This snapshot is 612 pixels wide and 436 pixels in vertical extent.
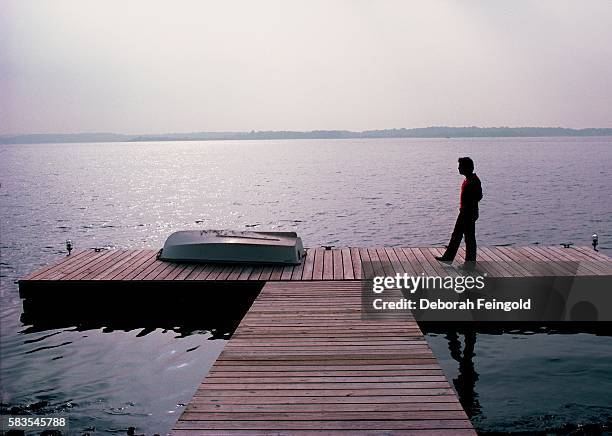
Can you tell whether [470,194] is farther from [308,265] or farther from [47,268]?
[47,268]

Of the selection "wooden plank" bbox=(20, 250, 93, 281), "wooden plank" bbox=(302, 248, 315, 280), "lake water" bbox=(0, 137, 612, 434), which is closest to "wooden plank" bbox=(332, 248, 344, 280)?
"wooden plank" bbox=(302, 248, 315, 280)

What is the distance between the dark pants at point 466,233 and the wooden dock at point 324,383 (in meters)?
4.14

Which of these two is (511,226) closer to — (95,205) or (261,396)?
(261,396)

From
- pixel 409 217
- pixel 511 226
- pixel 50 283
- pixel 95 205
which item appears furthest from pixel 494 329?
pixel 95 205

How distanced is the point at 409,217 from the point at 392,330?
91.4 feet

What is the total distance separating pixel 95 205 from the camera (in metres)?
49.0

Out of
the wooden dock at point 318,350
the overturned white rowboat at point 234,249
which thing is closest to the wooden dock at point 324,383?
the wooden dock at point 318,350

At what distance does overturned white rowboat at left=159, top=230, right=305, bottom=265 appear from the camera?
547 inches

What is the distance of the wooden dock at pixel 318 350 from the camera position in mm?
6215

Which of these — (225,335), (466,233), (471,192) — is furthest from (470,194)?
(225,335)

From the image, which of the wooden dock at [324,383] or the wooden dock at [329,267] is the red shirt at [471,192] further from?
the wooden dock at [324,383]

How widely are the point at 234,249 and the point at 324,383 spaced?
7.16m

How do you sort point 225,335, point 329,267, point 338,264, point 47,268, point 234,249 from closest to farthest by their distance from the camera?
point 225,335 < point 329,267 < point 234,249 < point 338,264 < point 47,268

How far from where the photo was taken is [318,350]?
8250mm
